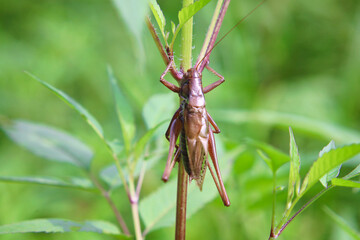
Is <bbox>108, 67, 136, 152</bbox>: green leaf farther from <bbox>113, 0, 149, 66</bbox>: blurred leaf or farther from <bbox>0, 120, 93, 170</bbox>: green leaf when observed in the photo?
<bbox>113, 0, 149, 66</bbox>: blurred leaf

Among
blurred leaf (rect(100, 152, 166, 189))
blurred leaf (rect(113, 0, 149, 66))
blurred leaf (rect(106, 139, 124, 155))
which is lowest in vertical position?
blurred leaf (rect(100, 152, 166, 189))

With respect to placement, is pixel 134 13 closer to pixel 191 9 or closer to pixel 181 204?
pixel 191 9

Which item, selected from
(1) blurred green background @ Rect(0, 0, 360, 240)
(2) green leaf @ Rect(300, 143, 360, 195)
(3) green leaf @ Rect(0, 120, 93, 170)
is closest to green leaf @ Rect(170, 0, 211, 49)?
(2) green leaf @ Rect(300, 143, 360, 195)

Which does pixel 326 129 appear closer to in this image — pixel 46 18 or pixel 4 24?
pixel 46 18

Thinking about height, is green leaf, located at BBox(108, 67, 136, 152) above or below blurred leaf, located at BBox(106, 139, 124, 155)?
above

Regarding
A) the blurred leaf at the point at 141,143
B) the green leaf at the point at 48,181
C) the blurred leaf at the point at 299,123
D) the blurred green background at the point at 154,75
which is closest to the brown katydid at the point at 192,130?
the blurred leaf at the point at 141,143

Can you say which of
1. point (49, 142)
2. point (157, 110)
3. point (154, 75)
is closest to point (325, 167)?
point (157, 110)
